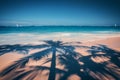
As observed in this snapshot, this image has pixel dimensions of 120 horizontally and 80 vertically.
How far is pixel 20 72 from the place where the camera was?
19.6ft

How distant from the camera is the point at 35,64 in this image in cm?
705

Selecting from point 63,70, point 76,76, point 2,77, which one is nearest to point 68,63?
point 63,70

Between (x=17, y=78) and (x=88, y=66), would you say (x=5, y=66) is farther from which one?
(x=88, y=66)

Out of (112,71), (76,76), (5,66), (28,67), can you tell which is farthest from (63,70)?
(5,66)

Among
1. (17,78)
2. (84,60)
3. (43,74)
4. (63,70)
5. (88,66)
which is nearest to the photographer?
(17,78)

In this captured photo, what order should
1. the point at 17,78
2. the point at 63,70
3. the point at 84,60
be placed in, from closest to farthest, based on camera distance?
the point at 17,78 → the point at 63,70 → the point at 84,60

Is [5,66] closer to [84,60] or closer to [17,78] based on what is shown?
[17,78]

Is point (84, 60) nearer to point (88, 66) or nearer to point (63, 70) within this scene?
point (88, 66)

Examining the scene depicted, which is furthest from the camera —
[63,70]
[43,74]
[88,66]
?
[88,66]

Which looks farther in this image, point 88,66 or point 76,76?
point 88,66

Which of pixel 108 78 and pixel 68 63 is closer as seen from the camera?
pixel 108 78

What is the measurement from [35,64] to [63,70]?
1.77 metres

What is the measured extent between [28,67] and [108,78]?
3980 millimetres

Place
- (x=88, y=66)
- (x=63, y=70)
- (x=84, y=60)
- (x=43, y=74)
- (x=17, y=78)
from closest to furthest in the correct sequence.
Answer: (x=17, y=78) < (x=43, y=74) < (x=63, y=70) < (x=88, y=66) < (x=84, y=60)
